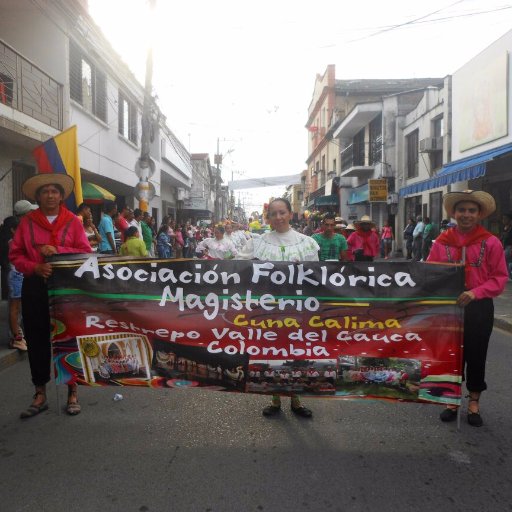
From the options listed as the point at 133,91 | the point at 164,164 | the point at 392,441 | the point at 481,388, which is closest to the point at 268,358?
the point at 392,441

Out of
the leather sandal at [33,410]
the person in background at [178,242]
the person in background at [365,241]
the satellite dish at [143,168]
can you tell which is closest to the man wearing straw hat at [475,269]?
the leather sandal at [33,410]

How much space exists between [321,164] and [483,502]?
40.9 meters

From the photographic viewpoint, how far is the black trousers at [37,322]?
3887mm

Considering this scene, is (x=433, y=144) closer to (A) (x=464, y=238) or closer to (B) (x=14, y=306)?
(A) (x=464, y=238)

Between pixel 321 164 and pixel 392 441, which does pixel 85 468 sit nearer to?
pixel 392 441

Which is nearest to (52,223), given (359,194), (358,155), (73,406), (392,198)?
(73,406)

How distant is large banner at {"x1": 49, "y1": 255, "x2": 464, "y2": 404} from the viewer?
11.3ft

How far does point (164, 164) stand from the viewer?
77.2 ft

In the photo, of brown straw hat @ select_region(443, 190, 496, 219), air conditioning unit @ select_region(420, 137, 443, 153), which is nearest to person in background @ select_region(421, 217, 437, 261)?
air conditioning unit @ select_region(420, 137, 443, 153)

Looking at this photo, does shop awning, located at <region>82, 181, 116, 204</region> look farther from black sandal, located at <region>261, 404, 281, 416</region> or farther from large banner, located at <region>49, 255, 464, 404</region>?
black sandal, located at <region>261, 404, 281, 416</region>

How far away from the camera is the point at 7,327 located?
680cm

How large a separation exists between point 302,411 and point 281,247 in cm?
132

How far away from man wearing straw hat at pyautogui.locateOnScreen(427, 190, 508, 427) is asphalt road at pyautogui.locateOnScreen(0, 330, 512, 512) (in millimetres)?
369

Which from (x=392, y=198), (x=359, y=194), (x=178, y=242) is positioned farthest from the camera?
(x=359, y=194)
